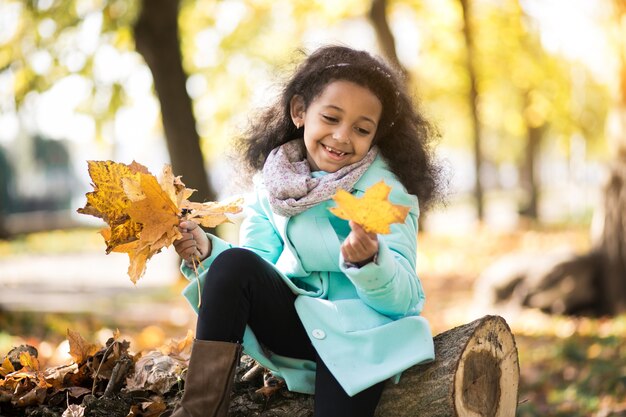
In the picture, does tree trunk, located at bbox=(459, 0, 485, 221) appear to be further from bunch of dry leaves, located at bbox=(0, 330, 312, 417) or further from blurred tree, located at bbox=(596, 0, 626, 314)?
bunch of dry leaves, located at bbox=(0, 330, 312, 417)

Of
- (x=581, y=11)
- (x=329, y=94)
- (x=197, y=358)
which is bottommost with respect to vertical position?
(x=197, y=358)

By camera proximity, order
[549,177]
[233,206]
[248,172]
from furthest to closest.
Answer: [549,177] → [248,172] → [233,206]

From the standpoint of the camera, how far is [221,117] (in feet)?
48.5

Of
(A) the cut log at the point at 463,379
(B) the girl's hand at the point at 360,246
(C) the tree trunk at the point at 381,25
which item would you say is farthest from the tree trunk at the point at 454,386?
(C) the tree trunk at the point at 381,25

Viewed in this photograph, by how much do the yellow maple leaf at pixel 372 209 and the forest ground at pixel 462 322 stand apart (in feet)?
3.97

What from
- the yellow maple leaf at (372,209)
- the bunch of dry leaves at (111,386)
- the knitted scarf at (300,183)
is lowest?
the bunch of dry leaves at (111,386)

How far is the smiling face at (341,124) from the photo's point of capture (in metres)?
2.58

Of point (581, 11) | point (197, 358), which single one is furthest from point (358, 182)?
point (581, 11)

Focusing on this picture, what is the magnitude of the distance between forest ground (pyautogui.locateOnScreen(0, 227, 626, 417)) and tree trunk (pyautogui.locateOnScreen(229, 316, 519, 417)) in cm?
33

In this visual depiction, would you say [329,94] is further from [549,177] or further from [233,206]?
[549,177]

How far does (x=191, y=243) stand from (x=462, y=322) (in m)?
4.95

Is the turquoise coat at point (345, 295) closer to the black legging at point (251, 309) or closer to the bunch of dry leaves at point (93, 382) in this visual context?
the black legging at point (251, 309)

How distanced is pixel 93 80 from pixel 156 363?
6318 mm

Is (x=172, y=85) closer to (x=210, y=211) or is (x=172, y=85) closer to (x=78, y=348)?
(x=78, y=348)
